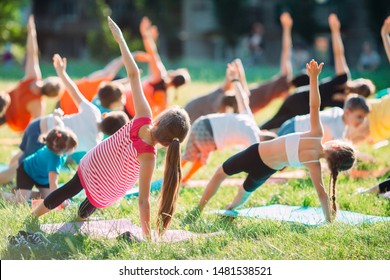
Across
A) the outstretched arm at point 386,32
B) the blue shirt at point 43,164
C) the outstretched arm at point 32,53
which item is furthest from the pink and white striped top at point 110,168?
the outstretched arm at point 386,32

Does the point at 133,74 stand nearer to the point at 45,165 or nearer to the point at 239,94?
the point at 45,165

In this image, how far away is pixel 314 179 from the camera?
513 centimetres

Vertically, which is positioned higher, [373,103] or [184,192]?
A: [373,103]

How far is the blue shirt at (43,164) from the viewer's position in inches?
225

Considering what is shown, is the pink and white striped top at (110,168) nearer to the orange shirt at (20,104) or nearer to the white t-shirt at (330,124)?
the white t-shirt at (330,124)

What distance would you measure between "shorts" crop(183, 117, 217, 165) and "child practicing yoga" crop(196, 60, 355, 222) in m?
1.01

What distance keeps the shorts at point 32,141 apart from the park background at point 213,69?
1.47 feet

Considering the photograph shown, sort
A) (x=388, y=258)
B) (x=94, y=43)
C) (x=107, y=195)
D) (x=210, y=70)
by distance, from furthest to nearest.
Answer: (x=94, y=43) → (x=210, y=70) → (x=107, y=195) → (x=388, y=258)

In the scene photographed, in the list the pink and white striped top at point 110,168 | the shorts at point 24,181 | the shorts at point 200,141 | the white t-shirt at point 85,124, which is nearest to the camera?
the pink and white striped top at point 110,168

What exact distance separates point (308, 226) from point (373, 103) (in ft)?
9.29

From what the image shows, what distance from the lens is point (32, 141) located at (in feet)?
21.5
